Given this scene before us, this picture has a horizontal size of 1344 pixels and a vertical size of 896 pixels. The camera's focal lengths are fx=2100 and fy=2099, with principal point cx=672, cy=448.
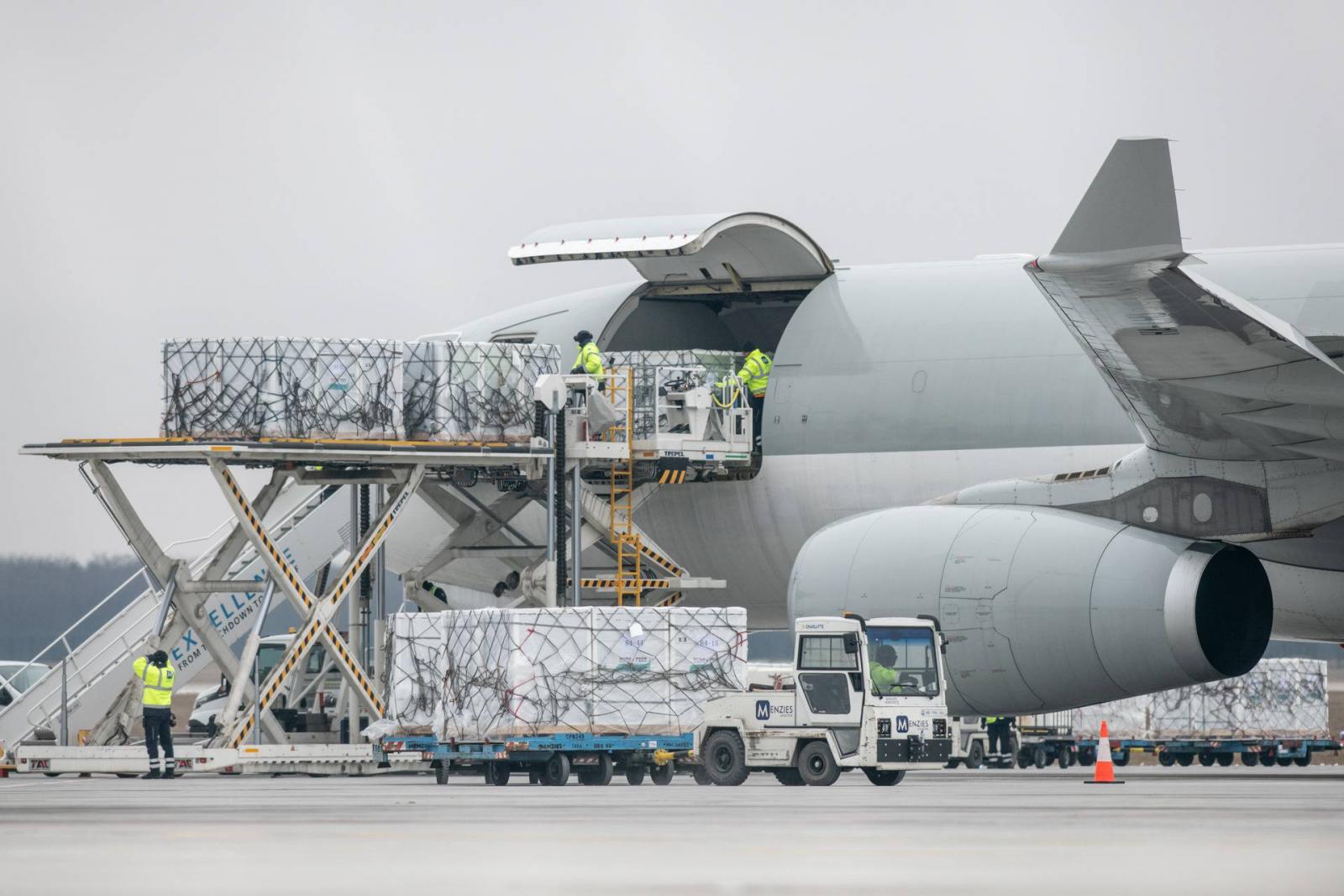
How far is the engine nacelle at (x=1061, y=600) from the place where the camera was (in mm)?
21188

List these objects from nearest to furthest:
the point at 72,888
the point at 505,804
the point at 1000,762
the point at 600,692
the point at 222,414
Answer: the point at 72,888 → the point at 505,804 → the point at 600,692 → the point at 222,414 → the point at 1000,762

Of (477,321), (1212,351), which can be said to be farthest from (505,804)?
(477,321)

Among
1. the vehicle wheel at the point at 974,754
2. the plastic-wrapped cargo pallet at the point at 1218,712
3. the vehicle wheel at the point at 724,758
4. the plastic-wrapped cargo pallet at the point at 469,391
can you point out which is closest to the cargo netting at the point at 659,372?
the plastic-wrapped cargo pallet at the point at 469,391

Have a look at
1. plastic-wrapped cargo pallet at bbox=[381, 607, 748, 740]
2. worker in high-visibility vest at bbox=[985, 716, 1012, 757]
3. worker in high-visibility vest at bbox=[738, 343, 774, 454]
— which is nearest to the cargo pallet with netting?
worker in high-visibility vest at bbox=[738, 343, 774, 454]

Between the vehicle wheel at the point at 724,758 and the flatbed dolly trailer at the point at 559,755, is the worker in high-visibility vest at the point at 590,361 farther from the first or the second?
the vehicle wheel at the point at 724,758

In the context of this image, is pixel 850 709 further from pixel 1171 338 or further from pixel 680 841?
pixel 680 841

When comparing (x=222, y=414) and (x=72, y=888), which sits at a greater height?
(x=222, y=414)

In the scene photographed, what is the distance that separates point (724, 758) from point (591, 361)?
7.38m

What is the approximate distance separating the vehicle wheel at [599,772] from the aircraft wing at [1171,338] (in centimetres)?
783

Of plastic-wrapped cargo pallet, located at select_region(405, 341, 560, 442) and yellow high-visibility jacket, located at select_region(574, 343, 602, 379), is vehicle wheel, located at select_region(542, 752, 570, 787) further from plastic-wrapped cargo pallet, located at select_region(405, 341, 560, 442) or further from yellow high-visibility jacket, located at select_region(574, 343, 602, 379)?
yellow high-visibility jacket, located at select_region(574, 343, 602, 379)

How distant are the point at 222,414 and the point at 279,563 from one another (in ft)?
7.45

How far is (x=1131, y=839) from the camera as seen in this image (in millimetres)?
13055

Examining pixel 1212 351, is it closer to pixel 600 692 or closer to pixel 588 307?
pixel 600 692

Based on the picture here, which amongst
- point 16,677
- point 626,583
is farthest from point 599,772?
point 16,677
